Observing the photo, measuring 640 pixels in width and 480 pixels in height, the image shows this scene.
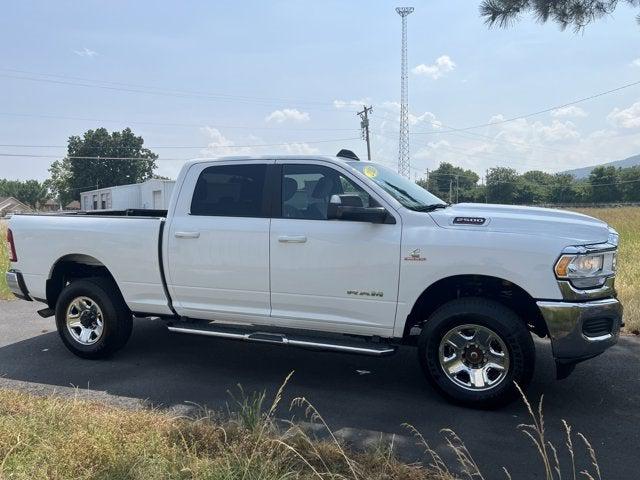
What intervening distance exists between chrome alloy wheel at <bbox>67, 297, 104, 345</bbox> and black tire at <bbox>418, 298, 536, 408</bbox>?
339 centimetres

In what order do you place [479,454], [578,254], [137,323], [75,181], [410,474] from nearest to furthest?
[410,474] → [479,454] → [578,254] → [137,323] → [75,181]

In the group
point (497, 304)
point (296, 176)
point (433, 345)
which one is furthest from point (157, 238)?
point (497, 304)

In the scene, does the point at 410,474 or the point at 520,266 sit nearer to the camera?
the point at 410,474

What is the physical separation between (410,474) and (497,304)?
170 cm

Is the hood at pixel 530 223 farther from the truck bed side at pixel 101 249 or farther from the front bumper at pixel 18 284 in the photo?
the front bumper at pixel 18 284

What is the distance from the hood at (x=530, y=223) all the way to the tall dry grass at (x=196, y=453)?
1462mm

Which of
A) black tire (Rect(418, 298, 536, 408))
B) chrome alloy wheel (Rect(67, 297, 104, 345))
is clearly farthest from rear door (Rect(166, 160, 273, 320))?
black tire (Rect(418, 298, 536, 408))

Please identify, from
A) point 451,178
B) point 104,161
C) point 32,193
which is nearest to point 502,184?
point 451,178

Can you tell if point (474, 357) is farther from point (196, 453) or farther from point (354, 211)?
point (196, 453)

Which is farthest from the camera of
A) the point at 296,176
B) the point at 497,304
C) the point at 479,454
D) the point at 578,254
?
the point at 296,176

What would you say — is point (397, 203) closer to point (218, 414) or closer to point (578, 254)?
point (578, 254)

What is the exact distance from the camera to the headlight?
408 cm

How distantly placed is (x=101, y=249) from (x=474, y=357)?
3740mm

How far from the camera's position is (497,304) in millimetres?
4371
